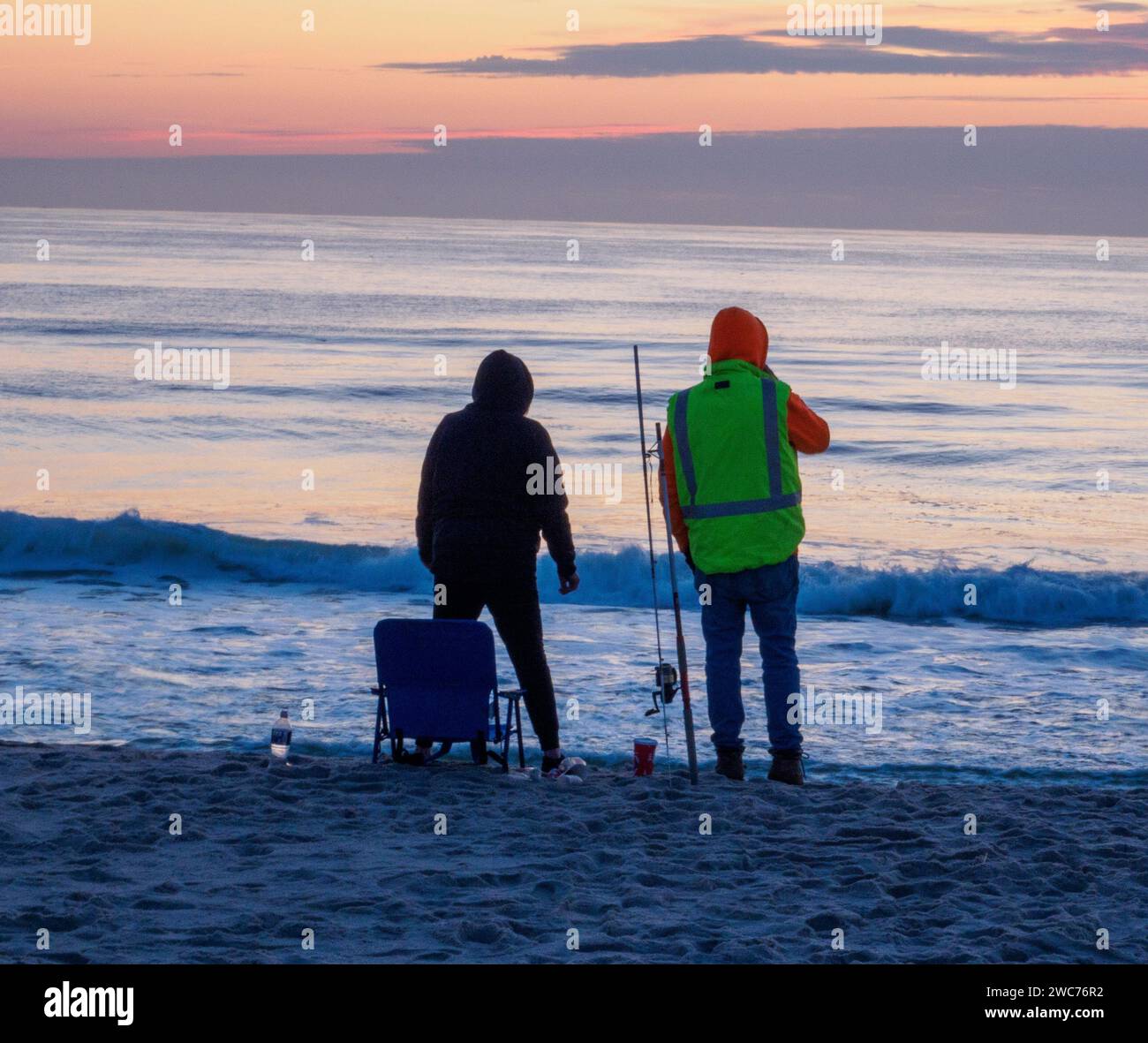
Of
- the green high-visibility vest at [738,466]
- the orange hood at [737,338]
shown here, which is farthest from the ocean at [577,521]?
the orange hood at [737,338]

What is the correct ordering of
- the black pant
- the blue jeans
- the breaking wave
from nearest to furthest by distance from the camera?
the blue jeans
the black pant
the breaking wave

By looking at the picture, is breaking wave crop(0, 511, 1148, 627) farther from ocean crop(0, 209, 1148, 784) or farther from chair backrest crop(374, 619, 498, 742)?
chair backrest crop(374, 619, 498, 742)

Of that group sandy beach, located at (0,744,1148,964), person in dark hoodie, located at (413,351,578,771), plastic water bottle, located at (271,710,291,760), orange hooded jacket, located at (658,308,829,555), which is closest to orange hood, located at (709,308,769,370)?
orange hooded jacket, located at (658,308,829,555)

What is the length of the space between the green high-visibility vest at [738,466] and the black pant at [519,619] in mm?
830

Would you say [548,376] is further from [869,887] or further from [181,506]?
[869,887]

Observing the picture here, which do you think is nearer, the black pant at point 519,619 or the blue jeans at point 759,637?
the blue jeans at point 759,637

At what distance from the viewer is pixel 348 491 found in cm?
1925

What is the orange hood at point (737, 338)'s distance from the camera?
6.11 meters

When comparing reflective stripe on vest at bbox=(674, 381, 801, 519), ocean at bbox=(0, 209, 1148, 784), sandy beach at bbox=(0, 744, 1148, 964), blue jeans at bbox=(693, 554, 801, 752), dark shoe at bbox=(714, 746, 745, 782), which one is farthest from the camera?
ocean at bbox=(0, 209, 1148, 784)

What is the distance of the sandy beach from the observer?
4.46 m

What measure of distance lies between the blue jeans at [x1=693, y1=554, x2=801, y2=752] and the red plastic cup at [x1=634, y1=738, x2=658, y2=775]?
0.36m

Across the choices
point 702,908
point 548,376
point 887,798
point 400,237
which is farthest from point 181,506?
point 400,237

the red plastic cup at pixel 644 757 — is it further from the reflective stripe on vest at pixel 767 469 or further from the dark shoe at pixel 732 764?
the reflective stripe on vest at pixel 767 469

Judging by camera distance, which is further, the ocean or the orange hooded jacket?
the ocean
